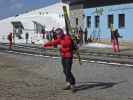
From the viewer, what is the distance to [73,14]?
7112cm

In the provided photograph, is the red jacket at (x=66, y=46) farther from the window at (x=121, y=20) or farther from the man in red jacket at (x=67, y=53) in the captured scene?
the window at (x=121, y=20)

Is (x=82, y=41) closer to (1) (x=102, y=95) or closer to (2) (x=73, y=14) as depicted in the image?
(2) (x=73, y=14)

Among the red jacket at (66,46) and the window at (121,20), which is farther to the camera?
the window at (121,20)

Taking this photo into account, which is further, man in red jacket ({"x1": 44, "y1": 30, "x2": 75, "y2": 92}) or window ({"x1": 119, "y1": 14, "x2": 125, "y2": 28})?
window ({"x1": 119, "y1": 14, "x2": 125, "y2": 28})

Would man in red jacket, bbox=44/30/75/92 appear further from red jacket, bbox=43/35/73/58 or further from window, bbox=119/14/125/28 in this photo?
window, bbox=119/14/125/28

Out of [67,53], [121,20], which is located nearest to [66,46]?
[67,53]

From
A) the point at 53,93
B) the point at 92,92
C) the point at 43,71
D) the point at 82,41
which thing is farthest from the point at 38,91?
the point at 82,41

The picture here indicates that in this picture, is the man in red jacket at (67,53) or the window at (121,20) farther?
the window at (121,20)

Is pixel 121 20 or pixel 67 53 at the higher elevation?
pixel 121 20

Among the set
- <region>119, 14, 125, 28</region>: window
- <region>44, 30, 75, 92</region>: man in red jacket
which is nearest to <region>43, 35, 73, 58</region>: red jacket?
<region>44, 30, 75, 92</region>: man in red jacket

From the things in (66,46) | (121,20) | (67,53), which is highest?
(121,20)

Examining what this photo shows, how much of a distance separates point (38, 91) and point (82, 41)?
4039 centimetres

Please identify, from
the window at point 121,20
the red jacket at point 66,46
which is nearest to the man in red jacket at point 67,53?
the red jacket at point 66,46

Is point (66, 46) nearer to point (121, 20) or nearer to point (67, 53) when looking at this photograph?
point (67, 53)
